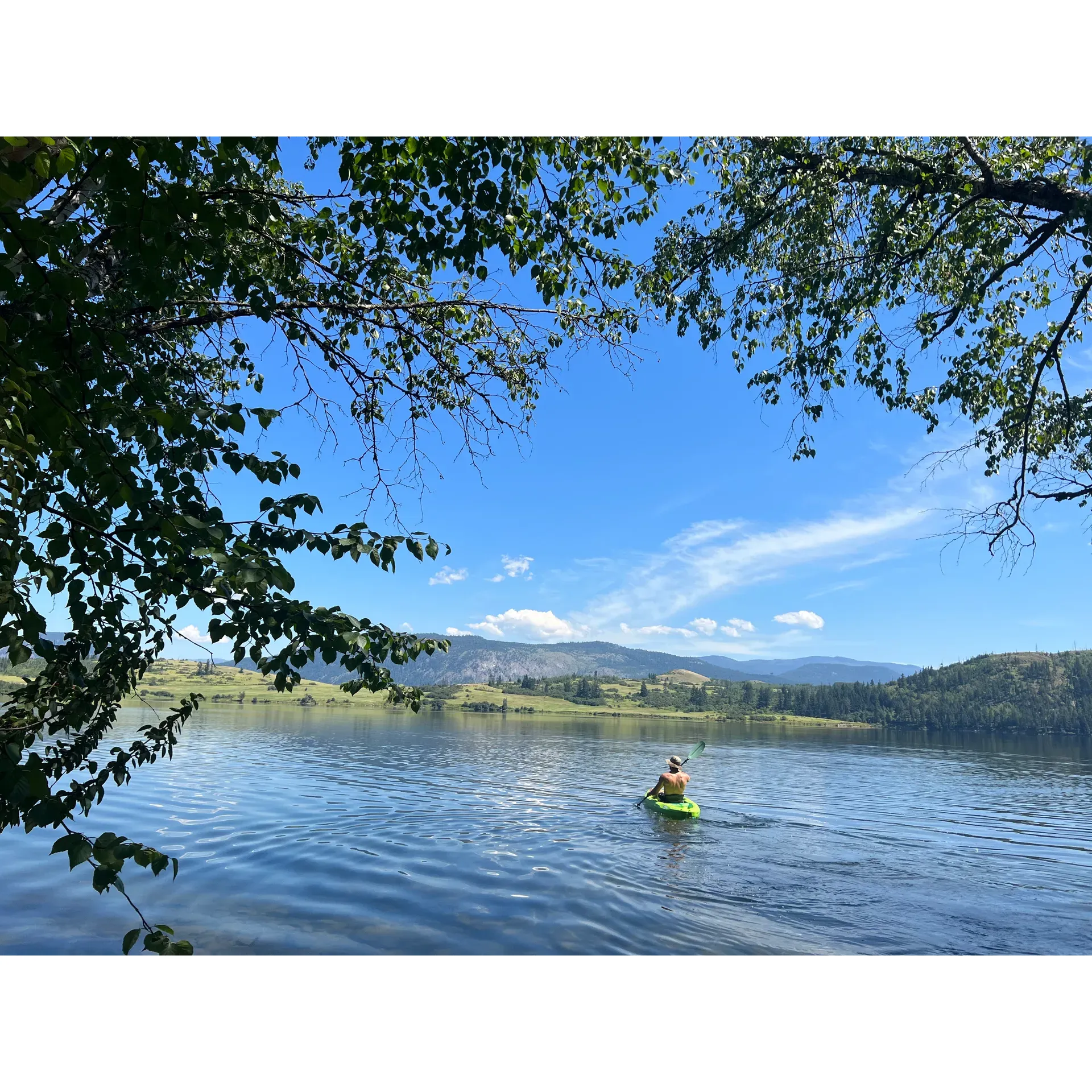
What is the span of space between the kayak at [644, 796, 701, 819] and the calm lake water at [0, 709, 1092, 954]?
0.92 ft

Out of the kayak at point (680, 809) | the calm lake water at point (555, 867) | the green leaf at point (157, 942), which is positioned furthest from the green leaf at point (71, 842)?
the kayak at point (680, 809)

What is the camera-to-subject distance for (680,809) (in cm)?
2097

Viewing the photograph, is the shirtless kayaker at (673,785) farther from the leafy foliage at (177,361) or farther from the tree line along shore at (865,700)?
the tree line along shore at (865,700)

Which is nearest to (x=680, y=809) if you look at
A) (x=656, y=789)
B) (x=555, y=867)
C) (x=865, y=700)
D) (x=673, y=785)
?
(x=673, y=785)

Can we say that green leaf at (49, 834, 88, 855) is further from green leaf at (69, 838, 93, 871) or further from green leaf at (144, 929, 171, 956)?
green leaf at (144, 929, 171, 956)

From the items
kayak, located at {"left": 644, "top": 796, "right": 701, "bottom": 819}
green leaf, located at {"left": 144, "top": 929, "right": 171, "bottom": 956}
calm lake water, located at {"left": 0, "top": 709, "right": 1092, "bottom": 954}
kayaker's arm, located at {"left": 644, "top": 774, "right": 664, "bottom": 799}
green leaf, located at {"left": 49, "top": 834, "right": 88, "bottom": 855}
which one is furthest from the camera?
kayaker's arm, located at {"left": 644, "top": 774, "right": 664, "bottom": 799}

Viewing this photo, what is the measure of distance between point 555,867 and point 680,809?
709cm

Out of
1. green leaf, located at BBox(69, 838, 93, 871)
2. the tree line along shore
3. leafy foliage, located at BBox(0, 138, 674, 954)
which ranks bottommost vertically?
the tree line along shore

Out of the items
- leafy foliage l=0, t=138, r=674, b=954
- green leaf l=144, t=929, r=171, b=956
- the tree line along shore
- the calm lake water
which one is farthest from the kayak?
the tree line along shore

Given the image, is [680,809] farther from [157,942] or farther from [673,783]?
Answer: [157,942]

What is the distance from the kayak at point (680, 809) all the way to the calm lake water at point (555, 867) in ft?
0.92

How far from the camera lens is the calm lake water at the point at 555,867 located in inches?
418

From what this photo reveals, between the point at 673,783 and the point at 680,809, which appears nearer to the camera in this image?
the point at 680,809

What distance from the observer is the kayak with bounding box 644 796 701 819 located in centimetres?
2092
